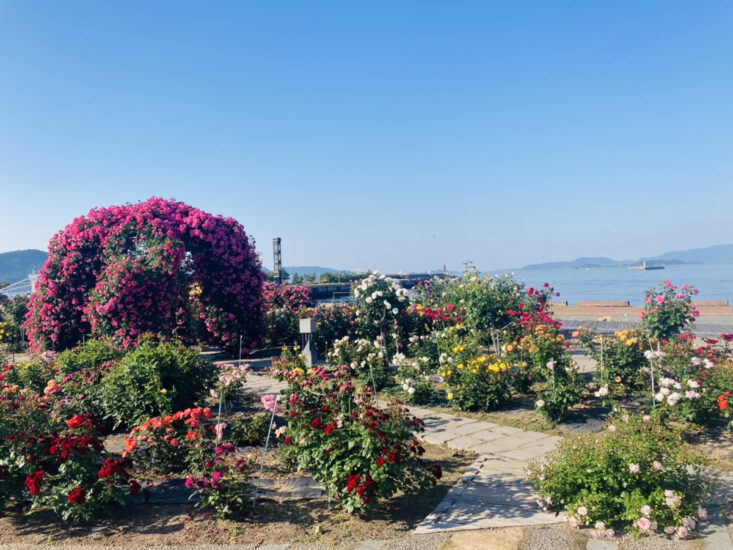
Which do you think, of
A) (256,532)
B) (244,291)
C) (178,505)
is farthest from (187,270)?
(256,532)

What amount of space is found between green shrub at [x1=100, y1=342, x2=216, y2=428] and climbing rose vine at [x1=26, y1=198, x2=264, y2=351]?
3.24m

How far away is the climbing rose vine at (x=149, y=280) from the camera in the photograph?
27.9ft

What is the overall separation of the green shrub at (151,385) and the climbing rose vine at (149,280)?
3.24 metres

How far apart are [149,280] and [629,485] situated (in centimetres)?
786

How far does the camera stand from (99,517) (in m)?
3.43

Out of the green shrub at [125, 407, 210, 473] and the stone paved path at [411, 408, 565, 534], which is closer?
the stone paved path at [411, 408, 565, 534]

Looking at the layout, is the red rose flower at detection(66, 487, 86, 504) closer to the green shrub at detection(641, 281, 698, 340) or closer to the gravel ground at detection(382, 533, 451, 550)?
the gravel ground at detection(382, 533, 451, 550)

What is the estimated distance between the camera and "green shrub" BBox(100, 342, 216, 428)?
4.94 meters

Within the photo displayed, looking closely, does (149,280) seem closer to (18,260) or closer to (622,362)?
(622,362)

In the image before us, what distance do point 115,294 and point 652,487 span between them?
8.17 metres

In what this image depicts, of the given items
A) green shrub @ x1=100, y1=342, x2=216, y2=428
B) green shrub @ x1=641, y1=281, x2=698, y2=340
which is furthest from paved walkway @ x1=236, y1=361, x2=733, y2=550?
green shrub @ x1=641, y1=281, x2=698, y2=340

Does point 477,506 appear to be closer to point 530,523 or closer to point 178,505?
point 530,523

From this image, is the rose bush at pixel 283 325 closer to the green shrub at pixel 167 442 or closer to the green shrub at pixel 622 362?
the green shrub at pixel 622 362

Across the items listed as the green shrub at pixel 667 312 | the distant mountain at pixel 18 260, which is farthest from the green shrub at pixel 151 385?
the distant mountain at pixel 18 260
